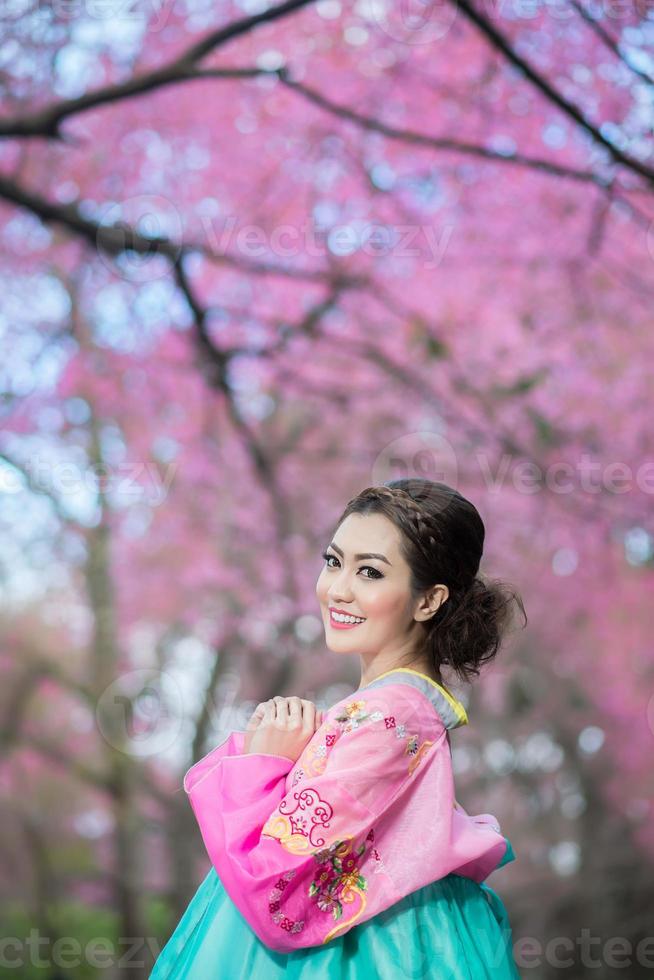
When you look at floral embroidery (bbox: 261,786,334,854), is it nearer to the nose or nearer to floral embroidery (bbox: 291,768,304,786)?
floral embroidery (bbox: 291,768,304,786)

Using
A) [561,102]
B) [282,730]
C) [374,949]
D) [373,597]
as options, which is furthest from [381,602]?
[561,102]

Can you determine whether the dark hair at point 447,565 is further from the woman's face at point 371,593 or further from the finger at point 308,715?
the finger at point 308,715

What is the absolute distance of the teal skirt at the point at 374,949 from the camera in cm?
131

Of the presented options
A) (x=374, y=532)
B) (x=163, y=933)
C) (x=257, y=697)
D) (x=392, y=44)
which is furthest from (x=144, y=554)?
(x=374, y=532)

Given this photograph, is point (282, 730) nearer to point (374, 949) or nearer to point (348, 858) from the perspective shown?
point (348, 858)

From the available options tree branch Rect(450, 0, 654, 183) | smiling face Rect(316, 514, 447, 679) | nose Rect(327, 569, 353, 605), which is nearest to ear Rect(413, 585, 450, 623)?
smiling face Rect(316, 514, 447, 679)

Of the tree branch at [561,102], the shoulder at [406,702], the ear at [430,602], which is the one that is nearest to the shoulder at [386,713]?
the shoulder at [406,702]

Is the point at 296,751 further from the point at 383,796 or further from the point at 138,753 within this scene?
the point at 138,753

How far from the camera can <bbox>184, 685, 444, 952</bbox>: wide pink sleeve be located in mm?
1280

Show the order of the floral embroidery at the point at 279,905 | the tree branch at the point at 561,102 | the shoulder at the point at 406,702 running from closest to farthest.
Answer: the floral embroidery at the point at 279,905
the shoulder at the point at 406,702
the tree branch at the point at 561,102

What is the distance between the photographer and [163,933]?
573 cm

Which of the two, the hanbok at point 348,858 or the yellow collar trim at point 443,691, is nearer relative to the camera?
the hanbok at point 348,858

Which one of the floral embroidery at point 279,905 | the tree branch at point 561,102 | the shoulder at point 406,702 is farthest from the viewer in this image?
the tree branch at point 561,102

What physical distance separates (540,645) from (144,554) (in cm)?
217
